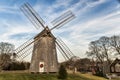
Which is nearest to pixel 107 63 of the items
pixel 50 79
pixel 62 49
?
pixel 62 49

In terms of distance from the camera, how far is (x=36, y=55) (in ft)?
152

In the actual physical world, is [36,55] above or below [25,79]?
above

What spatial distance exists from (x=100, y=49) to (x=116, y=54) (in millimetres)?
7412

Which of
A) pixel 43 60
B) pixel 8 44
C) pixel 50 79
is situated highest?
pixel 8 44

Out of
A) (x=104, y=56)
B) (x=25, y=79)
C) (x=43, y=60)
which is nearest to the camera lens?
(x=25, y=79)

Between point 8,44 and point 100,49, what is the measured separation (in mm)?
30492

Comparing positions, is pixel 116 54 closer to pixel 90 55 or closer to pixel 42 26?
pixel 90 55

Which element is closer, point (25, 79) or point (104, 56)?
point (25, 79)

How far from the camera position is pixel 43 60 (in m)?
46.0

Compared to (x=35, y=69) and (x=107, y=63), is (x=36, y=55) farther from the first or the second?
(x=107, y=63)

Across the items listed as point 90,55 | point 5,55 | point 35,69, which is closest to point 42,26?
point 35,69

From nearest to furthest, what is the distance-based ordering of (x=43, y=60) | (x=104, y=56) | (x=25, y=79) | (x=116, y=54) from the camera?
(x=25, y=79)
(x=43, y=60)
(x=116, y=54)
(x=104, y=56)

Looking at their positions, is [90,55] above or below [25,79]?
above

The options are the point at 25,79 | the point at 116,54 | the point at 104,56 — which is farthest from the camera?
the point at 104,56
